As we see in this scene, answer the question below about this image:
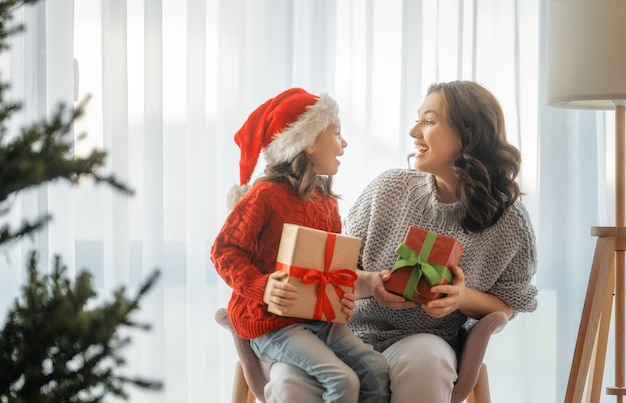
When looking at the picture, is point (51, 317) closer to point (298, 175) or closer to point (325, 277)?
point (325, 277)

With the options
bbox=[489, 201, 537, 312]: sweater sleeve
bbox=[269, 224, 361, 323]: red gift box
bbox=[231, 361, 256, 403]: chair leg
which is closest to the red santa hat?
bbox=[269, 224, 361, 323]: red gift box

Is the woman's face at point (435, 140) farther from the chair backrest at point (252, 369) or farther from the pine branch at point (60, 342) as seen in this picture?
the pine branch at point (60, 342)

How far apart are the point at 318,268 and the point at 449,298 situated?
348mm

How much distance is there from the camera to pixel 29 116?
9.02 ft

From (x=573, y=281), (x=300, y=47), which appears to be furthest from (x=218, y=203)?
(x=573, y=281)

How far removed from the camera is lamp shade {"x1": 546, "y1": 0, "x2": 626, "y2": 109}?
7.53 feet

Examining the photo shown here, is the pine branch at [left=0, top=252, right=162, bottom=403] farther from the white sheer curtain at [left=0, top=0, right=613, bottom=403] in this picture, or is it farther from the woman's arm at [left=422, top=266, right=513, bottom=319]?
the white sheer curtain at [left=0, top=0, right=613, bottom=403]

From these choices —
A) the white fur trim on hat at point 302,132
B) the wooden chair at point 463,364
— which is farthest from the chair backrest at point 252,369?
the white fur trim on hat at point 302,132

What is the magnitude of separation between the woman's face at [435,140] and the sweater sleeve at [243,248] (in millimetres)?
495

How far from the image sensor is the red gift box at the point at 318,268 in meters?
1.90

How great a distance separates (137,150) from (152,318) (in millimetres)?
606

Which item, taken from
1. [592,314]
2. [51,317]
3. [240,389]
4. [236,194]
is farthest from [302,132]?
[51,317]

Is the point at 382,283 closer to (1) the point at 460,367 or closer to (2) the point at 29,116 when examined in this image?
(1) the point at 460,367

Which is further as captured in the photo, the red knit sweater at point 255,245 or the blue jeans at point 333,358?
the red knit sweater at point 255,245
